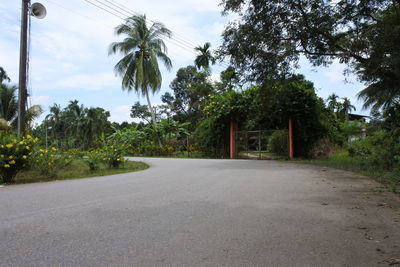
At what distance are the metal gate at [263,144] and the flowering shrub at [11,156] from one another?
14.0 metres

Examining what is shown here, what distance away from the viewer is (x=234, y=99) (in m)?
20.3

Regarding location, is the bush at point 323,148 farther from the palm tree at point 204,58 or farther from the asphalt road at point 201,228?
the palm tree at point 204,58

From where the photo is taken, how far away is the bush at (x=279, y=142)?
754 inches

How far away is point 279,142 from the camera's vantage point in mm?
19344

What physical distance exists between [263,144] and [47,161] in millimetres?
13480

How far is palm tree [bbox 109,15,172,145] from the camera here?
88.1ft

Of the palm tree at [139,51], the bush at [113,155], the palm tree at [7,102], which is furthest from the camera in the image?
the palm tree at [139,51]

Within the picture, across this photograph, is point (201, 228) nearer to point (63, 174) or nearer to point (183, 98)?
point (63, 174)

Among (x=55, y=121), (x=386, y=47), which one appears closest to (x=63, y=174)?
(x=386, y=47)

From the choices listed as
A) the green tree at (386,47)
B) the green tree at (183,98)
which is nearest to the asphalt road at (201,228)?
the green tree at (386,47)

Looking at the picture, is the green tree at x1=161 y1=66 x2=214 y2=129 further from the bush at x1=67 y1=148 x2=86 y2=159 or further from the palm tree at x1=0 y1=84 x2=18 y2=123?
the bush at x1=67 y1=148 x2=86 y2=159

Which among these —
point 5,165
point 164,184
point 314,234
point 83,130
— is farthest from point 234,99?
point 83,130

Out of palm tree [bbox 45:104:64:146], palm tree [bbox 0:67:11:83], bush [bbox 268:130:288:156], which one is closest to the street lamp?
bush [bbox 268:130:288:156]

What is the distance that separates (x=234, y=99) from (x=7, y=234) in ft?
58.0
